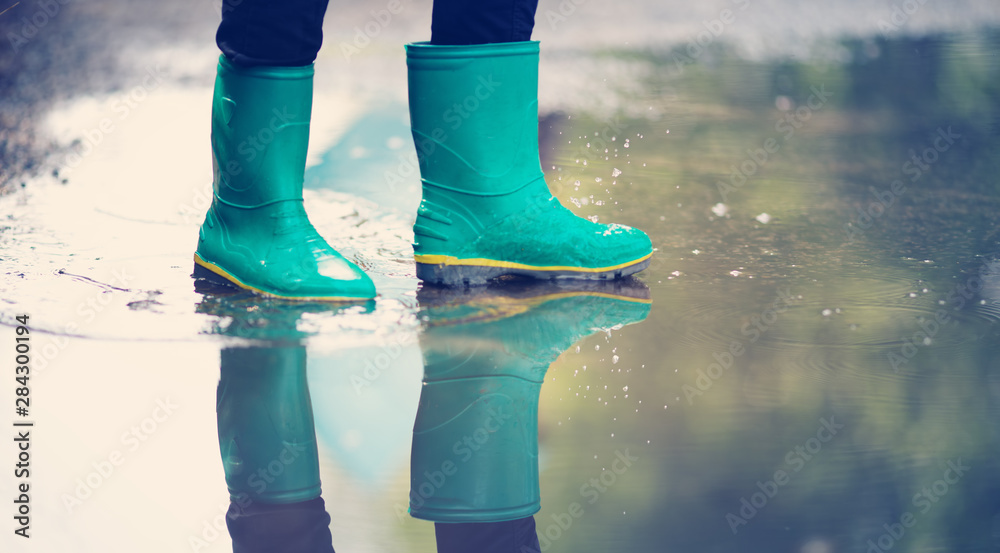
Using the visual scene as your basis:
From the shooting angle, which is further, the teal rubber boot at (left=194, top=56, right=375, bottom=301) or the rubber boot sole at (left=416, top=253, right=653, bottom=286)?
the rubber boot sole at (left=416, top=253, right=653, bottom=286)

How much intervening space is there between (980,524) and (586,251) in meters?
0.83

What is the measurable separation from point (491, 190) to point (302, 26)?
387 mm

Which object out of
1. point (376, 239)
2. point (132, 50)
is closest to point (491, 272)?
point (376, 239)

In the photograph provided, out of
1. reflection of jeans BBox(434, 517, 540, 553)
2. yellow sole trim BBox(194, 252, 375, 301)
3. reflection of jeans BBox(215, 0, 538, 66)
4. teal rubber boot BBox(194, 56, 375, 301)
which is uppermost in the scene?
reflection of jeans BBox(215, 0, 538, 66)

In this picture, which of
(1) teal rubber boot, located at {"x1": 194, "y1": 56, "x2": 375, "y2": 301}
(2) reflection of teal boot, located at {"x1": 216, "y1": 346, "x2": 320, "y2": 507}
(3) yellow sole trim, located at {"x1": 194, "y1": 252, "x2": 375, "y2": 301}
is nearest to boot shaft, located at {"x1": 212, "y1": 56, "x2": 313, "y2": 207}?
(1) teal rubber boot, located at {"x1": 194, "y1": 56, "x2": 375, "y2": 301}

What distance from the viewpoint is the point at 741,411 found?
1172 mm

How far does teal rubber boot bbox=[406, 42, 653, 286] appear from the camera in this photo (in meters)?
1.60

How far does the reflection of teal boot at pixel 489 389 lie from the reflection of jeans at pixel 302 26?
1.32ft

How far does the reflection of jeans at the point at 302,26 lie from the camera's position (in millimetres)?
1461

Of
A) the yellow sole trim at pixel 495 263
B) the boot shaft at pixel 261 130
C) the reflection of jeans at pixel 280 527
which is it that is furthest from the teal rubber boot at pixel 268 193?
the reflection of jeans at pixel 280 527

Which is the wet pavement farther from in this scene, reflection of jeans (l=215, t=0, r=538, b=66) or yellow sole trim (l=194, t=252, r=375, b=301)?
reflection of jeans (l=215, t=0, r=538, b=66)

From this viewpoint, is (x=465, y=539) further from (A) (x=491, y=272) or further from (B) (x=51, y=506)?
(A) (x=491, y=272)

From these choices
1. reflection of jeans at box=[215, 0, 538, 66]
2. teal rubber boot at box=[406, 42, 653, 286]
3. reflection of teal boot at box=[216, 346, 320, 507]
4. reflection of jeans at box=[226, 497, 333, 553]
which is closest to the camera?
reflection of jeans at box=[226, 497, 333, 553]

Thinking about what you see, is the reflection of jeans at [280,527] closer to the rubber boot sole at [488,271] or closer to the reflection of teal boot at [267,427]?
the reflection of teal boot at [267,427]
